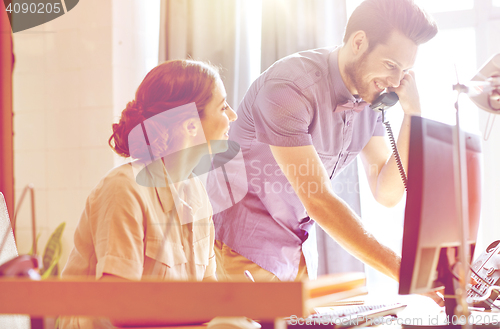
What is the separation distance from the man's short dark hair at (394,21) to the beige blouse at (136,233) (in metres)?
0.79

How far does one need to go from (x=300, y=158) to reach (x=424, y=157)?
1.78 ft

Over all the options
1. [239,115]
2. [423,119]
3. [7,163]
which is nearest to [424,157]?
[423,119]

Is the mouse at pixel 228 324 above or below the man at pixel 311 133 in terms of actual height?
below

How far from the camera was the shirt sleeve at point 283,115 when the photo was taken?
1303 mm

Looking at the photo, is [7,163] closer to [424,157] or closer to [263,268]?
[263,268]

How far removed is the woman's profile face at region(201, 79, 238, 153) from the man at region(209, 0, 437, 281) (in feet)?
0.39

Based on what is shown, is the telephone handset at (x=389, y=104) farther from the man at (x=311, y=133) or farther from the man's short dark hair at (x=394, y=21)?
the man's short dark hair at (x=394, y=21)

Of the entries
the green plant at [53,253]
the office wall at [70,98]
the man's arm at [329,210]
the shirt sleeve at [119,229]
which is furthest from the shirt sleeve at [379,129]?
the green plant at [53,253]

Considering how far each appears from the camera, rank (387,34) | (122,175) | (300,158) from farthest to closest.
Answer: (387,34), (300,158), (122,175)

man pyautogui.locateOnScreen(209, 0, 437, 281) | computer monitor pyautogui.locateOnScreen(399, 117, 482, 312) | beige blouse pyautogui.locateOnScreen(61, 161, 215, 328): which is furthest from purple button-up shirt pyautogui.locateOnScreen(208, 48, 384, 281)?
computer monitor pyautogui.locateOnScreen(399, 117, 482, 312)

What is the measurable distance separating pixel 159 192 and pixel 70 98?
5.21ft

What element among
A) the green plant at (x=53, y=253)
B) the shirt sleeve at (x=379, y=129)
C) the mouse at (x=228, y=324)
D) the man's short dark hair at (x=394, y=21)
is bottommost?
the green plant at (x=53, y=253)

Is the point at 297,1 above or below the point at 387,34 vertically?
above

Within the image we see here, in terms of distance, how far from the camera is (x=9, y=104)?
2.62 m
